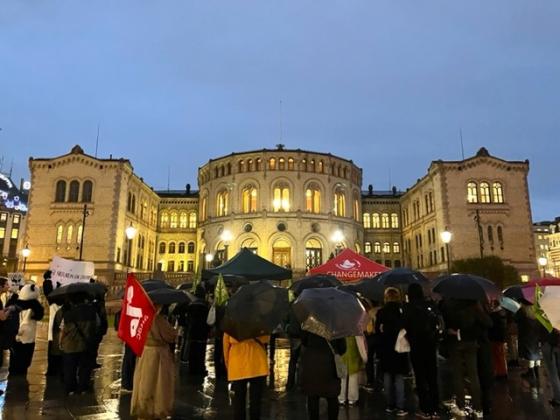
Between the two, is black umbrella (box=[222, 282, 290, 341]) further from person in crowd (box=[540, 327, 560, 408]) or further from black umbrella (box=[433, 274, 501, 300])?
person in crowd (box=[540, 327, 560, 408])

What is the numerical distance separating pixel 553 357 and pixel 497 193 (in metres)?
46.5

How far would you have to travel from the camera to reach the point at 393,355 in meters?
7.93

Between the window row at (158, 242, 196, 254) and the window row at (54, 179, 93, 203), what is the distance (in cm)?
1567

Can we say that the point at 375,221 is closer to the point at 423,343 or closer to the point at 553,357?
the point at 553,357

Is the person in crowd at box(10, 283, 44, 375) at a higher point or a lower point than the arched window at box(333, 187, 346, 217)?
lower

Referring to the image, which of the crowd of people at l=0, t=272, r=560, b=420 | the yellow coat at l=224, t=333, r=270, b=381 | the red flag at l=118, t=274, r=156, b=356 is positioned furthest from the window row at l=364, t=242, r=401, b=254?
the yellow coat at l=224, t=333, r=270, b=381

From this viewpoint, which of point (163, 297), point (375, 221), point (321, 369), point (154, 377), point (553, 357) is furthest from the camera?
point (375, 221)

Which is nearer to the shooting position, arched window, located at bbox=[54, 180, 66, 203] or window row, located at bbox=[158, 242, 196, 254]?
arched window, located at bbox=[54, 180, 66, 203]

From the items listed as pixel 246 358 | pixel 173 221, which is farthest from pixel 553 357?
pixel 173 221

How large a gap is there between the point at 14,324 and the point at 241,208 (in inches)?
1614

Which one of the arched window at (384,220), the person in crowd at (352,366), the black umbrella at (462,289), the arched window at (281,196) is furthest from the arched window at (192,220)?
the black umbrella at (462,289)

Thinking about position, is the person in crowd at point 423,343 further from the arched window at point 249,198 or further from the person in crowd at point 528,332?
the arched window at point 249,198

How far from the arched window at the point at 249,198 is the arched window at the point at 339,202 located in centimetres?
1002

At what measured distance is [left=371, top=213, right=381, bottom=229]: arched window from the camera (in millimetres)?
63344
